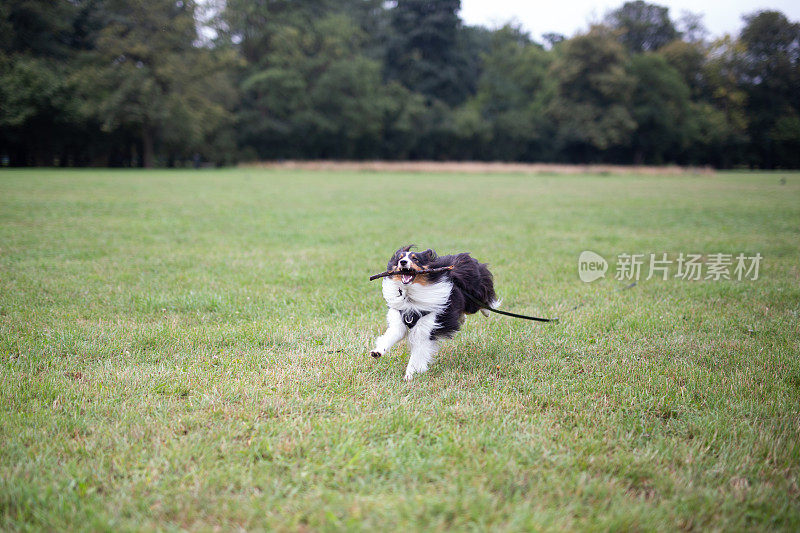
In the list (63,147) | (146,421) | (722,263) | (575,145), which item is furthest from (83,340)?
(575,145)

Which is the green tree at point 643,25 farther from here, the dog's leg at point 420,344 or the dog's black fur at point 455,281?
the dog's leg at point 420,344

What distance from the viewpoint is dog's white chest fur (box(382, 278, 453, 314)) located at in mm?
3754

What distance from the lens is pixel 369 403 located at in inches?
132

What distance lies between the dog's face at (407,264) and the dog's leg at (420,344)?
378 mm

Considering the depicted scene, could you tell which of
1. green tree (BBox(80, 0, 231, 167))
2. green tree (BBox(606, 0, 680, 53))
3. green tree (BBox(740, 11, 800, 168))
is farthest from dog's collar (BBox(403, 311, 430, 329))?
green tree (BBox(606, 0, 680, 53))

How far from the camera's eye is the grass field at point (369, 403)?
92.5 inches

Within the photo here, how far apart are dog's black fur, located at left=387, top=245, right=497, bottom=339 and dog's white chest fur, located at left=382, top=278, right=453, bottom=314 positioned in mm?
54

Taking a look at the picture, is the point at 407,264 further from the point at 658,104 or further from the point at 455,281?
the point at 658,104

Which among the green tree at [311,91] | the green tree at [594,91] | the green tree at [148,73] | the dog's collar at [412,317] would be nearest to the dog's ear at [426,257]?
the dog's collar at [412,317]

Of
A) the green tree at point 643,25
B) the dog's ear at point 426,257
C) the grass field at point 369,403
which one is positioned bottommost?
the grass field at point 369,403

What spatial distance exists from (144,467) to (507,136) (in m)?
60.2

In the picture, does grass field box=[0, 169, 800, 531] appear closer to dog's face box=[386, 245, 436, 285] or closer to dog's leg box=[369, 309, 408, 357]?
dog's leg box=[369, 309, 408, 357]

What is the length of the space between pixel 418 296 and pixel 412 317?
177mm

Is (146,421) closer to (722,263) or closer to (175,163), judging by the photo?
(722,263)
